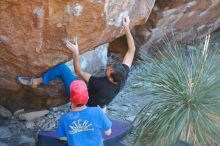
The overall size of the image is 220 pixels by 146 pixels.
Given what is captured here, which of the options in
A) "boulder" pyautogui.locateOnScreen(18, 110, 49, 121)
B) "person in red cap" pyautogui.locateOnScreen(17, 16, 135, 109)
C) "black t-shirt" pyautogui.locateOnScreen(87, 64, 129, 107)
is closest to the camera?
"person in red cap" pyautogui.locateOnScreen(17, 16, 135, 109)

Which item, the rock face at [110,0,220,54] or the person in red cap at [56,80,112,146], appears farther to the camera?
the rock face at [110,0,220,54]

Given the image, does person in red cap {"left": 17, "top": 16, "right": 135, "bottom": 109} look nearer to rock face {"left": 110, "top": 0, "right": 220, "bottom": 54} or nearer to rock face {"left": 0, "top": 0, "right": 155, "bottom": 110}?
rock face {"left": 0, "top": 0, "right": 155, "bottom": 110}

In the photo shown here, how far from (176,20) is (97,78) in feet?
8.81

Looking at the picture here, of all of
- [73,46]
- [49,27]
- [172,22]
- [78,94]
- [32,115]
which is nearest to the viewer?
[78,94]

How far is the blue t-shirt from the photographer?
398cm

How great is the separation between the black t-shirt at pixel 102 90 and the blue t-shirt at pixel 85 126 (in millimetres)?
542

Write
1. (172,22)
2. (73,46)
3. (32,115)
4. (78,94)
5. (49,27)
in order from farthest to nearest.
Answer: (172,22), (32,115), (73,46), (49,27), (78,94)

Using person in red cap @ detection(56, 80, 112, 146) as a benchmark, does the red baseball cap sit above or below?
above

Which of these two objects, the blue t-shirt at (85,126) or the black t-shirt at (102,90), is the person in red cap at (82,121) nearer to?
the blue t-shirt at (85,126)

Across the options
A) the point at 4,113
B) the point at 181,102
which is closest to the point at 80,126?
the point at 181,102

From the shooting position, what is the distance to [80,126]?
4008 mm

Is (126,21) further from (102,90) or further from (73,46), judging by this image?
(102,90)

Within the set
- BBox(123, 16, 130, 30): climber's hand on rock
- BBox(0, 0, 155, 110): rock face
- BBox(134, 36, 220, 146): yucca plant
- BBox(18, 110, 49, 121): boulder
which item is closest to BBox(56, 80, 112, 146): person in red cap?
BBox(0, 0, 155, 110): rock face

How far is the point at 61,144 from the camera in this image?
16.0 ft
